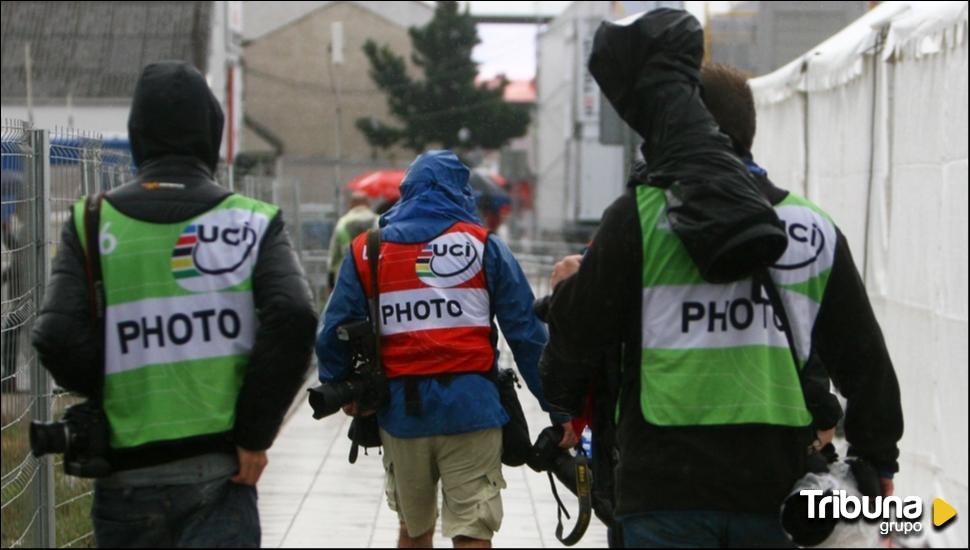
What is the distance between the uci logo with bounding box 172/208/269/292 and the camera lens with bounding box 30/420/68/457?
0.45 m

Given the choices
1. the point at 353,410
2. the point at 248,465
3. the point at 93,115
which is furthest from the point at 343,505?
the point at 93,115

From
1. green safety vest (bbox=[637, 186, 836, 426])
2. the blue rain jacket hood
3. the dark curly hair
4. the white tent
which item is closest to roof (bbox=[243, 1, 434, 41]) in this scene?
the white tent

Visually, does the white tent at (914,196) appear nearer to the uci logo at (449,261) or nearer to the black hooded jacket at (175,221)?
the uci logo at (449,261)

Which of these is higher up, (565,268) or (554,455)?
(565,268)

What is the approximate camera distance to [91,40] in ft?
115

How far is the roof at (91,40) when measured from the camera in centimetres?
3378

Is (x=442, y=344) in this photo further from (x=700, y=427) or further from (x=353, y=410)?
(x=700, y=427)

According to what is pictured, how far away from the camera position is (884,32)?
25.6ft

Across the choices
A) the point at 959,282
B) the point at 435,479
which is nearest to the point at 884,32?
the point at 959,282

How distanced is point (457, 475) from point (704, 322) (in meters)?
2.26

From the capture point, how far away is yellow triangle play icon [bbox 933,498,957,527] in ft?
20.9

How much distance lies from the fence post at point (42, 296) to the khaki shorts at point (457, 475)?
1329mm

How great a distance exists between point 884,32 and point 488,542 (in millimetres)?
4014

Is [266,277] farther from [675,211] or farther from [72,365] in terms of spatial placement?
[675,211]
